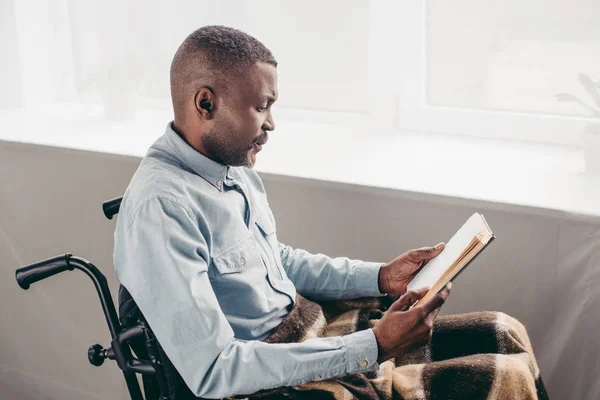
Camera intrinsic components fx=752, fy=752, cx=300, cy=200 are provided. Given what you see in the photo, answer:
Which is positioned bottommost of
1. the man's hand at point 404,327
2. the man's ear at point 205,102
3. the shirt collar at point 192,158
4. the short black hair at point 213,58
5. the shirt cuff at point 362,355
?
the shirt cuff at point 362,355

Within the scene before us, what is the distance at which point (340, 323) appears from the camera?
1316 millimetres

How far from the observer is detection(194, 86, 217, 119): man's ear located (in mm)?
1156

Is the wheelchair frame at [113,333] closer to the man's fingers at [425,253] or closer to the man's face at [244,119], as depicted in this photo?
the man's face at [244,119]

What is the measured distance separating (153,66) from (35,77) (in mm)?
493

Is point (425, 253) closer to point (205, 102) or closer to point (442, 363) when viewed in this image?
point (442, 363)

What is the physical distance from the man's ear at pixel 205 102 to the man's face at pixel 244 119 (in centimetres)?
1

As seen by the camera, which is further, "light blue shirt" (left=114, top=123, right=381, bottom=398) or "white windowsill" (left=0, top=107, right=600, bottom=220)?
"white windowsill" (left=0, top=107, right=600, bottom=220)

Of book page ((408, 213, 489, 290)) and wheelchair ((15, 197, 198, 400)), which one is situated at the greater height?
book page ((408, 213, 489, 290))

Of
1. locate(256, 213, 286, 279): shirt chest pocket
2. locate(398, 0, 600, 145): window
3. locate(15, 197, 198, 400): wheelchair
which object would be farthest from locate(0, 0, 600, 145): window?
locate(15, 197, 198, 400): wheelchair

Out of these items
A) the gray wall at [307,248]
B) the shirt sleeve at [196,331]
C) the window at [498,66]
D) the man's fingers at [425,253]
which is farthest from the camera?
the window at [498,66]

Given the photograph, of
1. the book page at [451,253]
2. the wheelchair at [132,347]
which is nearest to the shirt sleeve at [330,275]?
the book page at [451,253]

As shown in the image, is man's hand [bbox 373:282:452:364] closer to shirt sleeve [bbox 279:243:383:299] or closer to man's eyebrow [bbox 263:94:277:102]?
shirt sleeve [bbox 279:243:383:299]

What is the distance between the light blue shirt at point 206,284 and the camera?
3.50ft

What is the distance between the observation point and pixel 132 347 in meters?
1.16
